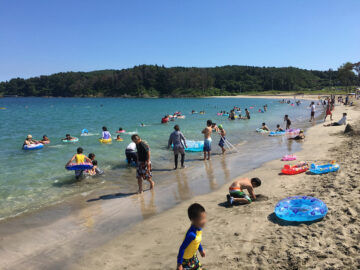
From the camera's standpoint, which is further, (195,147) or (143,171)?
(195,147)

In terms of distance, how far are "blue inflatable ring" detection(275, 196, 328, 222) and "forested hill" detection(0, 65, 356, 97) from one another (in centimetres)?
12930

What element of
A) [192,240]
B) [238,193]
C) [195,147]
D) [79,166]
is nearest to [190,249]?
[192,240]

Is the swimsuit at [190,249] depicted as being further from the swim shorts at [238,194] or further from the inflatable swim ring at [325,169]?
the inflatable swim ring at [325,169]

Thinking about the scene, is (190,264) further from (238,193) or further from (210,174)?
(210,174)

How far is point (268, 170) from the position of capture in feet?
32.0

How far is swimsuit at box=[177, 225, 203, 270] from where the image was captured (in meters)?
3.22

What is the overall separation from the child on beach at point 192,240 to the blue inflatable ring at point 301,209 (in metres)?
2.67

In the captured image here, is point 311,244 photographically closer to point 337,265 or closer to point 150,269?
point 337,265

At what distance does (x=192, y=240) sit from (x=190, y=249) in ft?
0.45

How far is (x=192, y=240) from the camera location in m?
3.22

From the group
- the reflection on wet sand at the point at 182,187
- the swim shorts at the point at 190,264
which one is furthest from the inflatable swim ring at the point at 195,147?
the swim shorts at the point at 190,264

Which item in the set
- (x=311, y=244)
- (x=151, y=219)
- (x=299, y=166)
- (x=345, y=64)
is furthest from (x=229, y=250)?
(x=345, y=64)

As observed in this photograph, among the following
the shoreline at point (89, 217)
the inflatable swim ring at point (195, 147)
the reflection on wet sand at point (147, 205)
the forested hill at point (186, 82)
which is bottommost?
the shoreline at point (89, 217)

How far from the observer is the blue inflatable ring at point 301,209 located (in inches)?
202
